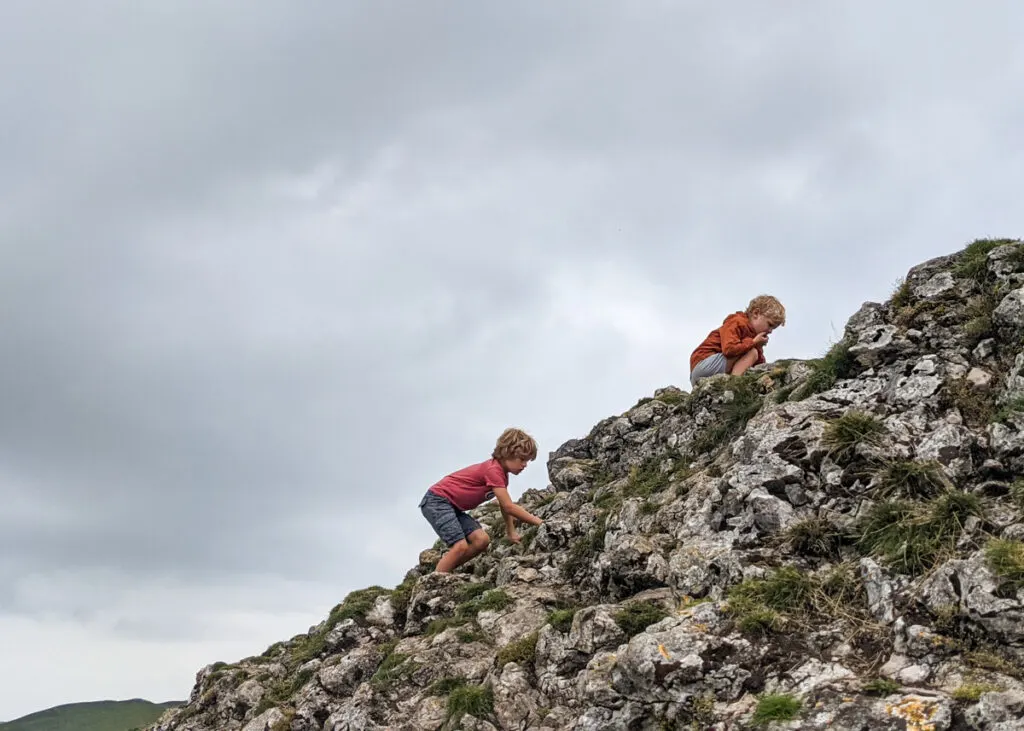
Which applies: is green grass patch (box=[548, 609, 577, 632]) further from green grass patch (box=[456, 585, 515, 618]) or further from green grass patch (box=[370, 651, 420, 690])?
green grass patch (box=[370, 651, 420, 690])

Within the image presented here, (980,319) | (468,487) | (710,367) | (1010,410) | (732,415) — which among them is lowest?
(1010,410)

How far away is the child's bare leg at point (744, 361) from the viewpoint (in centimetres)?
2116

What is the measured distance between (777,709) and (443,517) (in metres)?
11.3

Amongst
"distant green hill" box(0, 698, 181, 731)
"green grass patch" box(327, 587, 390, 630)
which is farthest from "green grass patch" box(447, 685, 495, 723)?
"distant green hill" box(0, 698, 181, 731)

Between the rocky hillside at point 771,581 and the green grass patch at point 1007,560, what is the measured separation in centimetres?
3

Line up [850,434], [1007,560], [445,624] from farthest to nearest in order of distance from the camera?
[445,624]
[850,434]
[1007,560]

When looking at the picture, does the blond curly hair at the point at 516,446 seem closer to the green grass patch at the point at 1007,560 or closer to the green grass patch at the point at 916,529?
the green grass patch at the point at 916,529

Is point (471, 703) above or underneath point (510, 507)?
underneath

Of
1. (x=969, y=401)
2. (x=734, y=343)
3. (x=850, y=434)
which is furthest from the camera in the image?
(x=734, y=343)

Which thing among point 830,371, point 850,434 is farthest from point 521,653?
point 830,371

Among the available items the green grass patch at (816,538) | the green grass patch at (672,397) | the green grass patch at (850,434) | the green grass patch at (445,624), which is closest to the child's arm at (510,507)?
the green grass patch at (445,624)

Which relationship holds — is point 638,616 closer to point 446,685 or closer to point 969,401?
point 446,685

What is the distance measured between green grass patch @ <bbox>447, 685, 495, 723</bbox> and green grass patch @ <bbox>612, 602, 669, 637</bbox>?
2.61 m

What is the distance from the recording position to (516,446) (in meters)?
19.1
